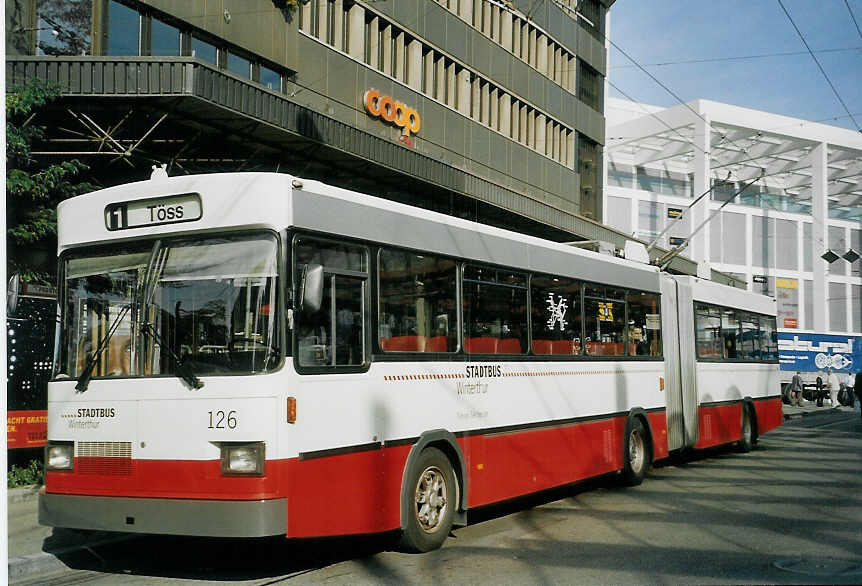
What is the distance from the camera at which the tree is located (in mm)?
12141

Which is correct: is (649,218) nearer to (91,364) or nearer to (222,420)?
(91,364)

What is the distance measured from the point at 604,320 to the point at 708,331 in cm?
497

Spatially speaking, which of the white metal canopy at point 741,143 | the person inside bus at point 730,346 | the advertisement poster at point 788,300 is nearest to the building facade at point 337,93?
the person inside bus at point 730,346

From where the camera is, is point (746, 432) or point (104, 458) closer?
point (104, 458)

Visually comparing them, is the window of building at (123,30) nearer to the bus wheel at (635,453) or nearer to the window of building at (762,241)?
the bus wheel at (635,453)

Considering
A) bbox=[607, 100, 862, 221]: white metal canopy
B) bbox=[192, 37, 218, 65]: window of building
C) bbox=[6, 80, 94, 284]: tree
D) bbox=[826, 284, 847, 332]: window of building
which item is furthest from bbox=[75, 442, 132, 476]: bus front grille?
bbox=[826, 284, 847, 332]: window of building

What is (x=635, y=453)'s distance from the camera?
13.8 meters

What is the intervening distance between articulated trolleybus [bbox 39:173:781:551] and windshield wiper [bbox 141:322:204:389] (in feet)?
0.06

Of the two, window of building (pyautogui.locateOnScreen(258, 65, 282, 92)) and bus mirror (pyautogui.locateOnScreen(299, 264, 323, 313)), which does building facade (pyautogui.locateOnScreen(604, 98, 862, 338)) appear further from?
bus mirror (pyautogui.locateOnScreen(299, 264, 323, 313))

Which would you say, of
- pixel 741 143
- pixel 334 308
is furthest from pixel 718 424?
pixel 741 143

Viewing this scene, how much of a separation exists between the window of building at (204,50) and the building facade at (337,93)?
0.03 meters

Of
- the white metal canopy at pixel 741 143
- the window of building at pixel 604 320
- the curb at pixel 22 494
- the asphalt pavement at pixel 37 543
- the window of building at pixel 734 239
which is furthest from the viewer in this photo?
the window of building at pixel 734 239

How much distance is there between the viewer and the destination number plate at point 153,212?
25.1ft

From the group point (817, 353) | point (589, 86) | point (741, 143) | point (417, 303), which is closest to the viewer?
point (417, 303)
